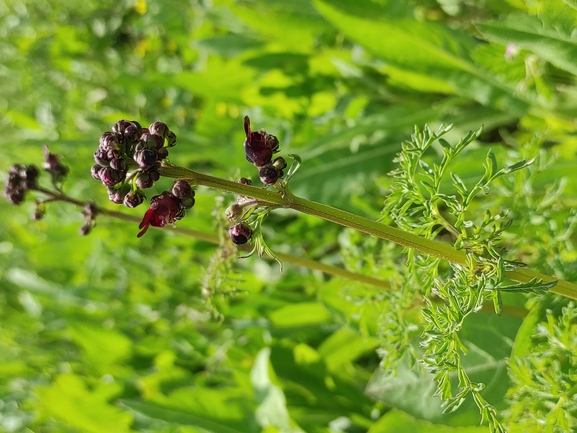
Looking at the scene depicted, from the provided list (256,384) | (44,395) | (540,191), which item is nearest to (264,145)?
(540,191)

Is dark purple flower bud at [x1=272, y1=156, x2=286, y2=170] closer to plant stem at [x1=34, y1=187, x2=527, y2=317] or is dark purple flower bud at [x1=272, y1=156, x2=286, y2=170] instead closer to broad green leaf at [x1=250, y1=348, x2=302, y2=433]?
plant stem at [x1=34, y1=187, x2=527, y2=317]

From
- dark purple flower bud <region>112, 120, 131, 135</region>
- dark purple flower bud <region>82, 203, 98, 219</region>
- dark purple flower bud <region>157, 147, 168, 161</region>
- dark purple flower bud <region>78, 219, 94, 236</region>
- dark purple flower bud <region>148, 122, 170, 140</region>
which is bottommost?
dark purple flower bud <region>157, 147, 168, 161</region>

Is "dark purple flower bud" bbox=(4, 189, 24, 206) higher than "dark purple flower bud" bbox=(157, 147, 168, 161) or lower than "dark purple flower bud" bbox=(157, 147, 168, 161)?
higher

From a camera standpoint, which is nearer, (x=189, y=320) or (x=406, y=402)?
(x=406, y=402)

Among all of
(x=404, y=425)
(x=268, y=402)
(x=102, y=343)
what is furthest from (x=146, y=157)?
(x=102, y=343)

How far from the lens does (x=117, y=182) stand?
0.46 meters

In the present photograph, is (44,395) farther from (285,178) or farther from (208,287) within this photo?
(285,178)

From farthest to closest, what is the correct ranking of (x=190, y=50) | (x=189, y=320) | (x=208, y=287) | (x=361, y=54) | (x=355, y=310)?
(x=190, y=50) → (x=189, y=320) → (x=361, y=54) → (x=355, y=310) → (x=208, y=287)

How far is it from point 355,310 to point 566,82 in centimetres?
66

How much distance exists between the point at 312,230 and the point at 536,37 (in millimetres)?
844

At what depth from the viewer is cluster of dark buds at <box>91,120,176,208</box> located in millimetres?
444

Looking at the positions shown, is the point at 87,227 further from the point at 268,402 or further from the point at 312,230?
the point at 312,230

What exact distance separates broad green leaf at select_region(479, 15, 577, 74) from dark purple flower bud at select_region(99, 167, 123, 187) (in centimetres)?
62

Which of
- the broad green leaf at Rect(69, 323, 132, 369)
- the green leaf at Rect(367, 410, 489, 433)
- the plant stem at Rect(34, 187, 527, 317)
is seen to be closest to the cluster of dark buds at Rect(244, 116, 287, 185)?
the plant stem at Rect(34, 187, 527, 317)
